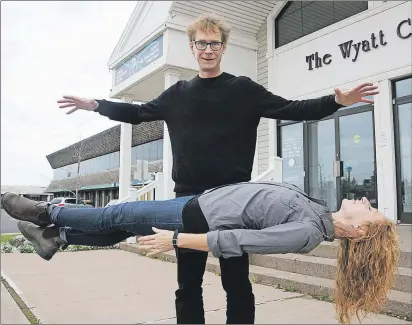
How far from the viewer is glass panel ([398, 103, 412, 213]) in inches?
267

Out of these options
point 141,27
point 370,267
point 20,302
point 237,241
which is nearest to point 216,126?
point 237,241

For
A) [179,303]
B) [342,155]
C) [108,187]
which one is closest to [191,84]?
[179,303]

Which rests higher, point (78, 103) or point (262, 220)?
point (78, 103)

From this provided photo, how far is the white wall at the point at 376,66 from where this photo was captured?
22.5ft

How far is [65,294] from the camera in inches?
180

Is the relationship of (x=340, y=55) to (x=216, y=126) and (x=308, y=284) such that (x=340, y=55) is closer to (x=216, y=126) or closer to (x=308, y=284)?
(x=308, y=284)

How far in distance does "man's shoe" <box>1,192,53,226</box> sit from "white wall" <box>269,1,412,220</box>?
6.20 m

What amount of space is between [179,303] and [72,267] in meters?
4.94

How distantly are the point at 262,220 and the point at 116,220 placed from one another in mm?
791

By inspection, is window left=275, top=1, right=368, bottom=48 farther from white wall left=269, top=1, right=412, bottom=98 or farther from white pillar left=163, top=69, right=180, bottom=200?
white pillar left=163, top=69, right=180, bottom=200

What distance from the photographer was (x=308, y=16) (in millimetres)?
8875

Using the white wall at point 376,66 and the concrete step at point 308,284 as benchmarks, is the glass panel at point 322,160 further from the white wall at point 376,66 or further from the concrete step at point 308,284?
the concrete step at point 308,284

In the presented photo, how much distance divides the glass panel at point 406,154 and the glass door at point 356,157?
1.69 ft

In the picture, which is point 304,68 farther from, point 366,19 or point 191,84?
point 191,84
